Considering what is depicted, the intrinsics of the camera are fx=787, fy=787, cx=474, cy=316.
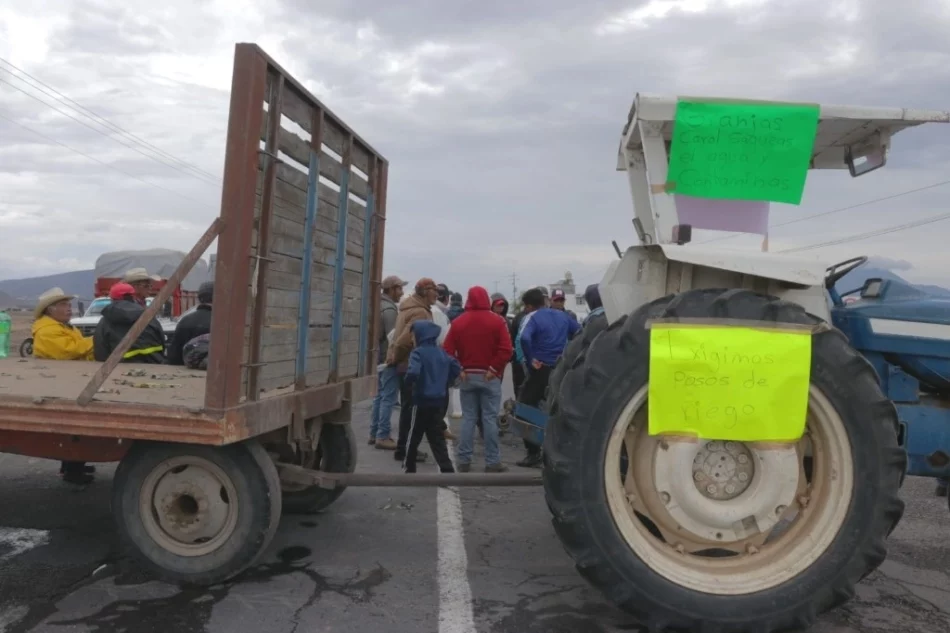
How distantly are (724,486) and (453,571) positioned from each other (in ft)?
5.62

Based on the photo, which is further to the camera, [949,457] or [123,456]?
[123,456]

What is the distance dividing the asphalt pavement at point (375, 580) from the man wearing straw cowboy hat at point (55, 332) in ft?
4.73

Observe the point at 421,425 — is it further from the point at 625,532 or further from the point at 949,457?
the point at 949,457

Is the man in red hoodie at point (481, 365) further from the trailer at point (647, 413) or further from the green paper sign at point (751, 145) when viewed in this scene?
the green paper sign at point (751, 145)

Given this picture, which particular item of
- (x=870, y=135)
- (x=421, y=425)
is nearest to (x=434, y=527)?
(x=421, y=425)

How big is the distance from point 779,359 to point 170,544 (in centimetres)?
326

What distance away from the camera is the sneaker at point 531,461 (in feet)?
25.3

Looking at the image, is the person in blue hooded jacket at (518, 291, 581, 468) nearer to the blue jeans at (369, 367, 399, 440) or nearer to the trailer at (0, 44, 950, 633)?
the blue jeans at (369, 367, 399, 440)

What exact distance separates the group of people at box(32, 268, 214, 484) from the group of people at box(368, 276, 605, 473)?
1.51 m

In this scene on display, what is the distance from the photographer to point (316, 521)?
18.0 ft

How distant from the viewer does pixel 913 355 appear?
409cm

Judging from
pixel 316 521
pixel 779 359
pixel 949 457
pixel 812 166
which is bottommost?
pixel 316 521

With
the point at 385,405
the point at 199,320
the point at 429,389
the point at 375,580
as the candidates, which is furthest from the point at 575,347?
the point at 385,405

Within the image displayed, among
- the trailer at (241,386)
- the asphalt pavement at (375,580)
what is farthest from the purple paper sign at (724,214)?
the trailer at (241,386)
